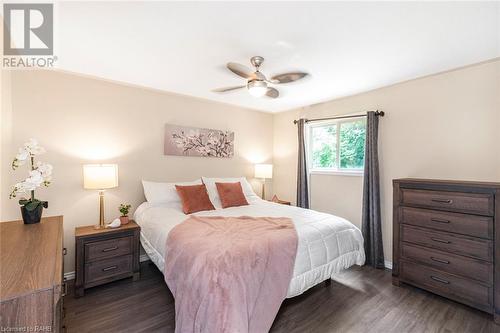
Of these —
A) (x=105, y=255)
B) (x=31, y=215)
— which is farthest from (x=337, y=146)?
(x=31, y=215)

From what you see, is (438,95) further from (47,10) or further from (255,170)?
(47,10)

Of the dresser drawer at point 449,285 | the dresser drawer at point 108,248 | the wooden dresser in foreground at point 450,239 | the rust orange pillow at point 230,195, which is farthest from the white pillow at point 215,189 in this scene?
the dresser drawer at point 449,285

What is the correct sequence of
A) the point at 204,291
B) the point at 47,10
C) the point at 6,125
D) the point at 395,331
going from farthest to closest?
1. the point at 6,125
2. the point at 395,331
3. the point at 47,10
4. the point at 204,291

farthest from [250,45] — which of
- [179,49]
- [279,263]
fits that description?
[279,263]

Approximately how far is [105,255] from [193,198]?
1.07 metres

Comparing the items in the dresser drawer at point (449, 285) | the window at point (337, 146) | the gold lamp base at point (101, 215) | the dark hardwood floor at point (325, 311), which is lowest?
the dark hardwood floor at point (325, 311)

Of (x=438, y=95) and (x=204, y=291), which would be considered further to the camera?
(x=438, y=95)

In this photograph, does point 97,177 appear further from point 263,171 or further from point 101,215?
point 263,171

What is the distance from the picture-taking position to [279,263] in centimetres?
168

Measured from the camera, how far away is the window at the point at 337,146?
3.39m

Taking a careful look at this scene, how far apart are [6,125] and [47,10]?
132cm

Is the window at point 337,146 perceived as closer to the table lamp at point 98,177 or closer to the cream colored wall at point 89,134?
the cream colored wall at point 89,134

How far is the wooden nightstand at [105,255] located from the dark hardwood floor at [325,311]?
0.41 ft

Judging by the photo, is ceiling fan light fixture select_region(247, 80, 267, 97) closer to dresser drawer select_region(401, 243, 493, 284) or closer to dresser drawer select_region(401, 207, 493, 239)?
dresser drawer select_region(401, 207, 493, 239)
